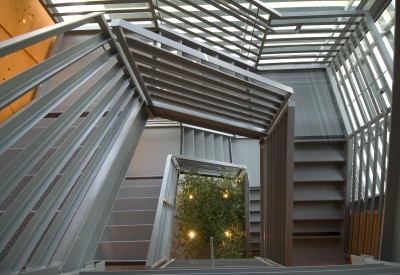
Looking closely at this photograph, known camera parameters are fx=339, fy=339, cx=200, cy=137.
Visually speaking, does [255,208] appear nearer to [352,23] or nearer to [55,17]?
[352,23]

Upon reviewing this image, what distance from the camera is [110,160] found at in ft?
9.11

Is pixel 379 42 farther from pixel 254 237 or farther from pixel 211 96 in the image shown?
pixel 254 237

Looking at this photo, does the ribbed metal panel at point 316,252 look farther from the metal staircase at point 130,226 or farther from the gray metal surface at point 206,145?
the gray metal surface at point 206,145

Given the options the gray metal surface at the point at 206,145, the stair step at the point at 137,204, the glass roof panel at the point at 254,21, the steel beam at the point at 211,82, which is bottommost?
the stair step at the point at 137,204

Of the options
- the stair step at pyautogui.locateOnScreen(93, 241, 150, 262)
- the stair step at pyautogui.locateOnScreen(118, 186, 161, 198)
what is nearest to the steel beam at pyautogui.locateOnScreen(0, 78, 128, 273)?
the stair step at pyautogui.locateOnScreen(93, 241, 150, 262)

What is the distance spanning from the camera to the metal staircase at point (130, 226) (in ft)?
13.6

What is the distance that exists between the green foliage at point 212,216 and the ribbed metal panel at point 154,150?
0.73m

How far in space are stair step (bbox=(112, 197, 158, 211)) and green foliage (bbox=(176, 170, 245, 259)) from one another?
6.27 ft

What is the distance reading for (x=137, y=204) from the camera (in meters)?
5.41

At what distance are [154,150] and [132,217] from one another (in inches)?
117

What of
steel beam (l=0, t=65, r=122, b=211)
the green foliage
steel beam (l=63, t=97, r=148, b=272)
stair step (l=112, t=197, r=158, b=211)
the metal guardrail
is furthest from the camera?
the green foliage

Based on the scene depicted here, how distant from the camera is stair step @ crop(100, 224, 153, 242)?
4.57 meters

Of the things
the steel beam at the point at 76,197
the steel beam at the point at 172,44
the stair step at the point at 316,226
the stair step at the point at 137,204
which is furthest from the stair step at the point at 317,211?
the steel beam at the point at 76,197

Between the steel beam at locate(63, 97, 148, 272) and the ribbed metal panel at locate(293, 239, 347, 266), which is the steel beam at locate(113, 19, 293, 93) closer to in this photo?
the steel beam at locate(63, 97, 148, 272)
